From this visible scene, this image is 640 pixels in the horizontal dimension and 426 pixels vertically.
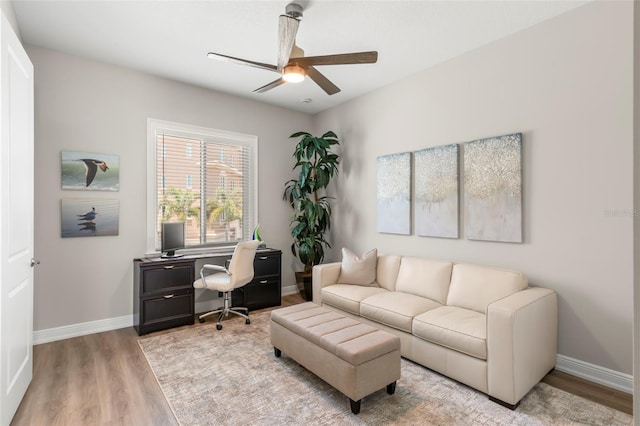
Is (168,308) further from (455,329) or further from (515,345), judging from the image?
(515,345)

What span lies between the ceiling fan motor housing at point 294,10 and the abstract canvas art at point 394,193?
80.2 inches

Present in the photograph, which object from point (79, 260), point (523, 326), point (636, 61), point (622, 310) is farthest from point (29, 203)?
point (622, 310)

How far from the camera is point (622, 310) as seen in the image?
2432 mm

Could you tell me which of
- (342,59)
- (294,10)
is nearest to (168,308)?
(342,59)

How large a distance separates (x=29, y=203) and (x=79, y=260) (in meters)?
1.31

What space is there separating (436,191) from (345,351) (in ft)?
7.33

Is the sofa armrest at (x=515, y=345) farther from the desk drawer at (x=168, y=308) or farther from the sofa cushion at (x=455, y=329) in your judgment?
the desk drawer at (x=168, y=308)

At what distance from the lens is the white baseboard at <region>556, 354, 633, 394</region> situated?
2.42m

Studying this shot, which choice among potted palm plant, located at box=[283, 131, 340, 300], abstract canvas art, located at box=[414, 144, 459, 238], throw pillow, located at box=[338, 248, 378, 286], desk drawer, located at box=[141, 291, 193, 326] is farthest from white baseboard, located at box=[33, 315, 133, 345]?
abstract canvas art, located at box=[414, 144, 459, 238]

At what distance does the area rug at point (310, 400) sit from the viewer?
82.4 inches

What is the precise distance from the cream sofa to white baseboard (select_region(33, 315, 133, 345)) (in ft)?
7.62

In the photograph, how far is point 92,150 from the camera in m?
3.62

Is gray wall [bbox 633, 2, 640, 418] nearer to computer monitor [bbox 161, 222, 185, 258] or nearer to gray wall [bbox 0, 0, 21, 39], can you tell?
gray wall [bbox 0, 0, 21, 39]

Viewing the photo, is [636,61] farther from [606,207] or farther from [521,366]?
[606,207]
